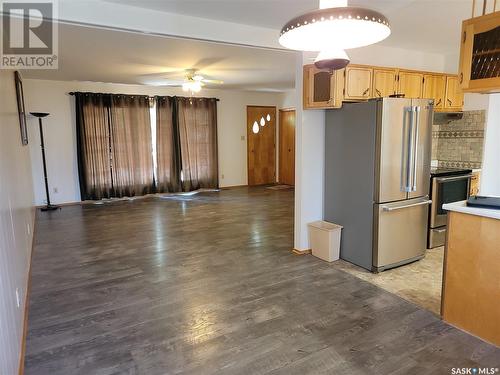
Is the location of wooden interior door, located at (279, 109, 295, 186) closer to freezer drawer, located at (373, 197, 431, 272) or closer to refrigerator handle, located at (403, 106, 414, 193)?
freezer drawer, located at (373, 197, 431, 272)

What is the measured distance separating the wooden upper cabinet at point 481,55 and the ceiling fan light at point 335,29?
3.91 feet

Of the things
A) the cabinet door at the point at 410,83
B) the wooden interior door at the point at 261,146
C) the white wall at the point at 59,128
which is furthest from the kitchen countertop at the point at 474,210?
the wooden interior door at the point at 261,146

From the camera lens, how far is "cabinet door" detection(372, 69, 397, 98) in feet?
12.1

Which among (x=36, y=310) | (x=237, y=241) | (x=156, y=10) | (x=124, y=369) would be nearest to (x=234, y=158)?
(x=237, y=241)

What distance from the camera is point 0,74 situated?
271cm

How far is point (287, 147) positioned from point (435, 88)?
16.7 feet

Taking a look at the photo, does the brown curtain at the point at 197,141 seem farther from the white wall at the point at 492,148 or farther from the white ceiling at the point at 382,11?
the white wall at the point at 492,148

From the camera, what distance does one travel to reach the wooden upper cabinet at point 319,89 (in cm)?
343

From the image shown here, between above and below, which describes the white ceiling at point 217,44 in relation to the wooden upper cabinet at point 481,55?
above

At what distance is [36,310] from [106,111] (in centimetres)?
506

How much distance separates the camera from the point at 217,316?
2633 millimetres

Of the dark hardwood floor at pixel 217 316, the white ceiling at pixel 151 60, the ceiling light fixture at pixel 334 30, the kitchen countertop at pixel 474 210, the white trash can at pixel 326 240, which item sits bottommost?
the dark hardwood floor at pixel 217 316

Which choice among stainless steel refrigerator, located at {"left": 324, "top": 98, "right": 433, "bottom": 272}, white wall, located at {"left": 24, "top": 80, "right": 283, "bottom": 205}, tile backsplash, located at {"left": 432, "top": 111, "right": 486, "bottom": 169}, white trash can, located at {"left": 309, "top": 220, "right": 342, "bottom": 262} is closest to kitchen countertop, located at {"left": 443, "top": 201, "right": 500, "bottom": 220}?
stainless steel refrigerator, located at {"left": 324, "top": 98, "right": 433, "bottom": 272}

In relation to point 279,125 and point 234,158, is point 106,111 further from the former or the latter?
point 279,125
